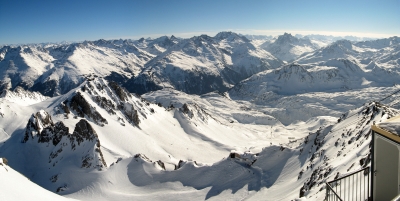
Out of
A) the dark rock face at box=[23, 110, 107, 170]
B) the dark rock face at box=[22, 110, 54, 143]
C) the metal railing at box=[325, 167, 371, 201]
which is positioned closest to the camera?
the metal railing at box=[325, 167, 371, 201]

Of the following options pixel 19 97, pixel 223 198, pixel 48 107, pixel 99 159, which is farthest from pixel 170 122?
pixel 223 198

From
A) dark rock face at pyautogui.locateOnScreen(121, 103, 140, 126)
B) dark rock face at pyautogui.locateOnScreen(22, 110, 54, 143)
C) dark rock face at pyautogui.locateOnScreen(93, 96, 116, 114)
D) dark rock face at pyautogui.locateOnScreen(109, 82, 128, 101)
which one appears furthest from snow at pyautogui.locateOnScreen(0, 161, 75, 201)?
dark rock face at pyautogui.locateOnScreen(109, 82, 128, 101)

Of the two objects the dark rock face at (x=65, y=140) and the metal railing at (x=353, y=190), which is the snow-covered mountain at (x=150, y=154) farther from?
the metal railing at (x=353, y=190)

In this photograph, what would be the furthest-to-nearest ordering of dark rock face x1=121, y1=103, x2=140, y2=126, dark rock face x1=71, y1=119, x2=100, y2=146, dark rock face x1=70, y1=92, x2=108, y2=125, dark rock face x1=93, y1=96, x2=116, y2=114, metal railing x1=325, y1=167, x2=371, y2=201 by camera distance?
1. dark rock face x1=121, y1=103, x2=140, y2=126
2. dark rock face x1=93, y1=96, x2=116, y2=114
3. dark rock face x1=70, y1=92, x2=108, y2=125
4. dark rock face x1=71, y1=119, x2=100, y2=146
5. metal railing x1=325, y1=167, x2=371, y2=201

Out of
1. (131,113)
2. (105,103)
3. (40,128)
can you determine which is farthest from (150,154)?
(40,128)

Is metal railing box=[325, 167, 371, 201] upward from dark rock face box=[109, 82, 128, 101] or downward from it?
upward

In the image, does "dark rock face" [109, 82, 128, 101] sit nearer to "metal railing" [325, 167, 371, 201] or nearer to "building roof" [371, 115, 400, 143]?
"metal railing" [325, 167, 371, 201]

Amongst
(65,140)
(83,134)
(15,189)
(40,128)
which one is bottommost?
(65,140)

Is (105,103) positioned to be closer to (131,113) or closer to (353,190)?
(131,113)

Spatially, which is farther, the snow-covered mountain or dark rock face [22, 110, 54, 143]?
dark rock face [22, 110, 54, 143]

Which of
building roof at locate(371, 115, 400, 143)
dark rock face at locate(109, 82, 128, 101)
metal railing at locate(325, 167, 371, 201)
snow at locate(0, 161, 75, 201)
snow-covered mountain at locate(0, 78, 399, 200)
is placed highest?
building roof at locate(371, 115, 400, 143)
